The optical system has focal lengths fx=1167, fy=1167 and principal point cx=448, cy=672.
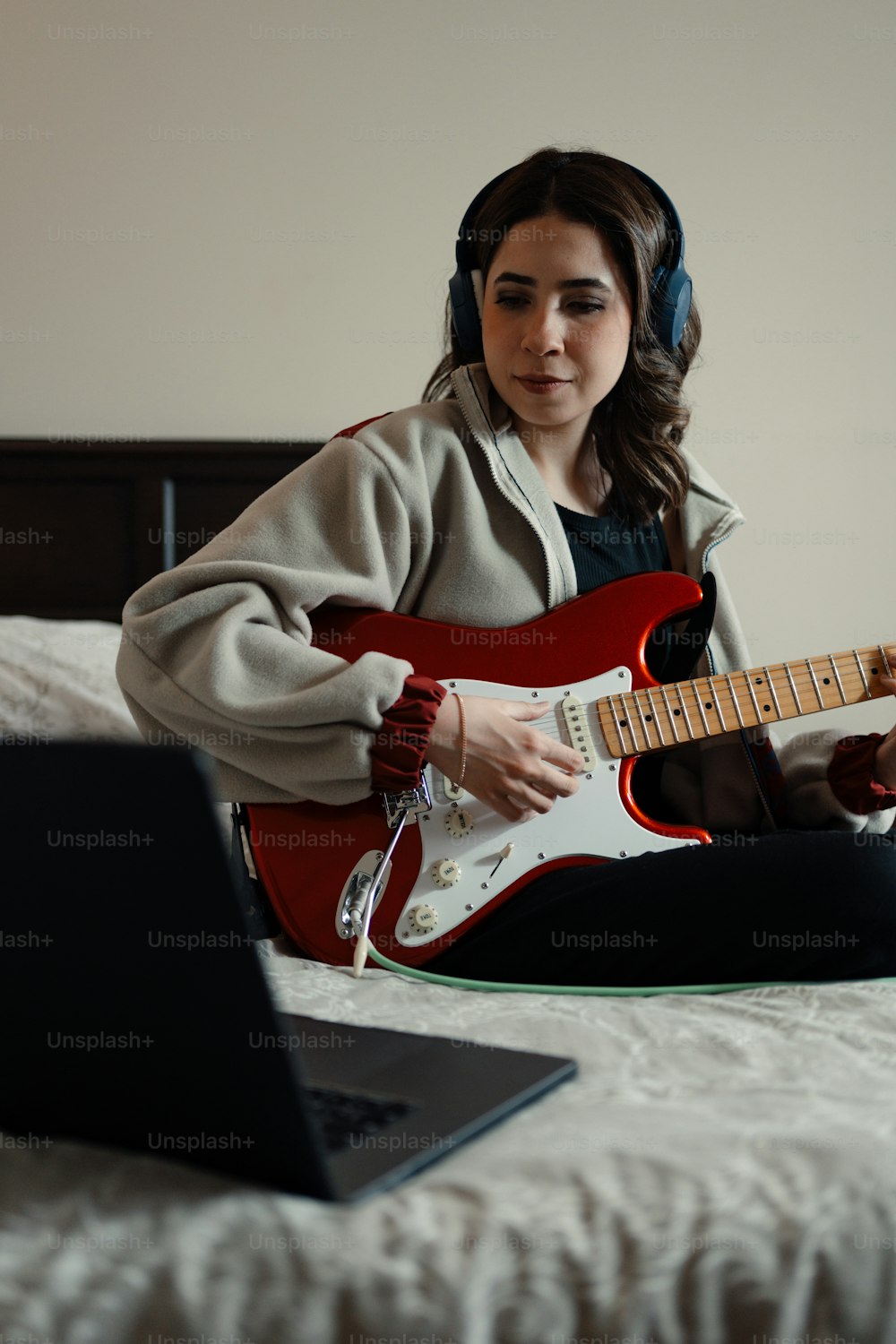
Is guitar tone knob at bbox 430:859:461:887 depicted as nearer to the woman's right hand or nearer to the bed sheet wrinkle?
the woman's right hand

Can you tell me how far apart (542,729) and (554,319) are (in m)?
0.44

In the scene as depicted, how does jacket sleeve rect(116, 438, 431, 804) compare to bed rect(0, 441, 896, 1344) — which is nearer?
bed rect(0, 441, 896, 1344)

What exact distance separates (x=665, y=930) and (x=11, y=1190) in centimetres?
66

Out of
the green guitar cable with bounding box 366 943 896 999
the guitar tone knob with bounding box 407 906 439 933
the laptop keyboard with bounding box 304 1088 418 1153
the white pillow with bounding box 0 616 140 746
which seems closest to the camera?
the laptop keyboard with bounding box 304 1088 418 1153

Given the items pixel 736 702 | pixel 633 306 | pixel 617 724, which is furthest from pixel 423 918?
pixel 633 306

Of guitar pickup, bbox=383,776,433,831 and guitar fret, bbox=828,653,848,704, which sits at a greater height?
guitar fret, bbox=828,653,848,704

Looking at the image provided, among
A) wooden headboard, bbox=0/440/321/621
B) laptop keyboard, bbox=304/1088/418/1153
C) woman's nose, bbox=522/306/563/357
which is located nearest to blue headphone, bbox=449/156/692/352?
woman's nose, bbox=522/306/563/357

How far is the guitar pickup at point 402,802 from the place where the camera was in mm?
1126

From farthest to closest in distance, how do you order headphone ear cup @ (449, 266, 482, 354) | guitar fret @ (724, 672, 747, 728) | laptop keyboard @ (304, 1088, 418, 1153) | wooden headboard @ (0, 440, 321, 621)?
wooden headboard @ (0, 440, 321, 621) < headphone ear cup @ (449, 266, 482, 354) < guitar fret @ (724, 672, 747, 728) < laptop keyboard @ (304, 1088, 418, 1153)

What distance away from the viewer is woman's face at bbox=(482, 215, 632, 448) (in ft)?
4.09

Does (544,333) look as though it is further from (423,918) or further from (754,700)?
(423,918)

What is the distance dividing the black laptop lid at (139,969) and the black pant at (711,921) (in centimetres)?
58

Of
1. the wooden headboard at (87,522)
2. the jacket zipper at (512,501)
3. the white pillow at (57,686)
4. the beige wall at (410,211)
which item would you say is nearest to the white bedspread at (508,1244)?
the jacket zipper at (512,501)

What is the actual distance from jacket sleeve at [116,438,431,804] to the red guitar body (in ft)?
0.14
